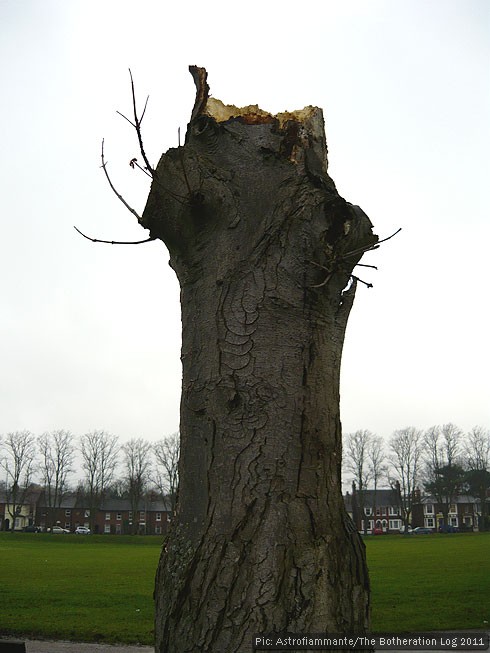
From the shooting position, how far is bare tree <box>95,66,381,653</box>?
7.75 feet

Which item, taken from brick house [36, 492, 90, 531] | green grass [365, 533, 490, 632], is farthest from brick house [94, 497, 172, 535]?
green grass [365, 533, 490, 632]

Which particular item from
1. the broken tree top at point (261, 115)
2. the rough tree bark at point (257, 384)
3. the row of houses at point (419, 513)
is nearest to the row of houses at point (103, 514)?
the row of houses at point (419, 513)

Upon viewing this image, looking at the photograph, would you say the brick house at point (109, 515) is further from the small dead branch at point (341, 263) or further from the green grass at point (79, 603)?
the small dead branch at point (341, 263)

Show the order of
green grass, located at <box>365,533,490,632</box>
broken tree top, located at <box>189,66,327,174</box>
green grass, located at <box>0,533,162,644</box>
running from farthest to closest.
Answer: green grass, located at <box>365,533,490,632</box>, green grass, located at <box>0,533,162,644</box>, broken tree top, located at <box>189,66,327,174</box>

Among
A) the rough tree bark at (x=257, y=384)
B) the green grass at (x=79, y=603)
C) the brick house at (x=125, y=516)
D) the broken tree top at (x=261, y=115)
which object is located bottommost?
the brick house at (x=125, y=516)

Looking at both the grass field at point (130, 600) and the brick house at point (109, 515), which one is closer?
the grass field at point (130, 600)

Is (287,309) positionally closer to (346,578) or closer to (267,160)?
(267,160)

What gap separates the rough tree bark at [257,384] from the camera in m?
2.36

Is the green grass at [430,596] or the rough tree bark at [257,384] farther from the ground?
the rough tree bark at [257,384]

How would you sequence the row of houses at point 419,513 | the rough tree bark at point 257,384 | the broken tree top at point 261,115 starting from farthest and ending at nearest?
the row of houses at point 419,513 < the broken tree top at point 261,115 < the rough tree bark at point 257,384

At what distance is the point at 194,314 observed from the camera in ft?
9.49

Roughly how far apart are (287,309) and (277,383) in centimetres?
35

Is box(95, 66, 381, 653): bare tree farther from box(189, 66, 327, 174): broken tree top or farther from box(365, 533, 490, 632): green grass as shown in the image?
box(365, 533, 490, 632): green grass

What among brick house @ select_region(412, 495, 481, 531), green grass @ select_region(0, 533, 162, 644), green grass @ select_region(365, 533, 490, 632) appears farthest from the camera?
brick house @ select_region(412, 495, 481, 531)
